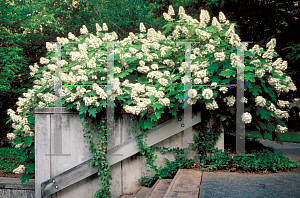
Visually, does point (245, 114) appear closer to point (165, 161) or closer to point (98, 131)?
point (165, 161)

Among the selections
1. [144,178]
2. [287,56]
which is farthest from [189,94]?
[287,56]

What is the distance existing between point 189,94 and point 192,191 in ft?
4.73

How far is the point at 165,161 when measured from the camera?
441cm

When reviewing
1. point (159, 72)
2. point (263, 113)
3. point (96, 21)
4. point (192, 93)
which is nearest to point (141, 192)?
point (192, 93)

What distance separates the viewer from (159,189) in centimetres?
371

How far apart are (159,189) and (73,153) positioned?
72.3 inches

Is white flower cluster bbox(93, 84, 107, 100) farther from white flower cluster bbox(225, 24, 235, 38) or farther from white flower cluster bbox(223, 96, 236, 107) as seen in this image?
white flower cluster bbox(225, 24, 235, 38)

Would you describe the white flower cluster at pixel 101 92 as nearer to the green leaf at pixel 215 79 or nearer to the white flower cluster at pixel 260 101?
the green leaf at pixel 215 79

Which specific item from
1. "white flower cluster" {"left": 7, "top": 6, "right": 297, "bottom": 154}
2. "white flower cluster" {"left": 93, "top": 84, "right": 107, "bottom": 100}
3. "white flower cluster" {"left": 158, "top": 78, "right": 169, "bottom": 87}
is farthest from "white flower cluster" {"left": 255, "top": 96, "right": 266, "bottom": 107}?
"white flower cluster" {"left": 93, "top": 84, "right": 107, "bottom": 100}

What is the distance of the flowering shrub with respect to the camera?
3.97 meters

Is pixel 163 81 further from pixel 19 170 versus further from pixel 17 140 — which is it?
pixel 19 170

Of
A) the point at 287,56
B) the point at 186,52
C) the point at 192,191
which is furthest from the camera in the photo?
the point at 287,56

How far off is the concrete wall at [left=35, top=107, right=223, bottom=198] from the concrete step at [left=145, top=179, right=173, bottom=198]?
55 centimetres

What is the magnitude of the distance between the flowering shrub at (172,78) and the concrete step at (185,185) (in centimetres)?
86
